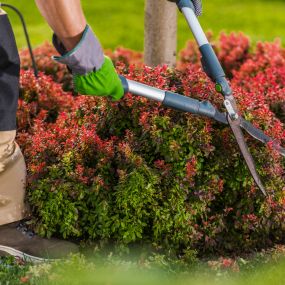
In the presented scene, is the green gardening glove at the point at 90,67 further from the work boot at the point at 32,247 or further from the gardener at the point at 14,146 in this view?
the work boot at the point at 32,247

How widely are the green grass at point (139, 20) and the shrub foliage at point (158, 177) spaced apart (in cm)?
392

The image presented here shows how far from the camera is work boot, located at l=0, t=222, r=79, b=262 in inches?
134

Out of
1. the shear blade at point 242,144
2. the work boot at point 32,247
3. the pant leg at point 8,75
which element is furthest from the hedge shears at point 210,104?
the work boot at point 32,247

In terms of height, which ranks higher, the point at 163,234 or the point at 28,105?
the point at 28,105

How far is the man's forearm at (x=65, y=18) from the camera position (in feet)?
9.20

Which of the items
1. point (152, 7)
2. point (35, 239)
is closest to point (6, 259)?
point (35, 239)

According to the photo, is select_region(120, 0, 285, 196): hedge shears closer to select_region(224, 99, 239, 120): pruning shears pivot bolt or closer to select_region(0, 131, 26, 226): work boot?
select_region(224, 99, 239, 120): pruning shears pivot bolt

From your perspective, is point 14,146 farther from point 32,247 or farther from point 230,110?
point 230,110

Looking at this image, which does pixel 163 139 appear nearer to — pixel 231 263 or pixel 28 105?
pixel 231 263

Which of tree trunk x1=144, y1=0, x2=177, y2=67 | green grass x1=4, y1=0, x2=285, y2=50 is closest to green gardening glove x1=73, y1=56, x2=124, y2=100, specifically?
tree trunk x1=144, y1=0, x2=177, y2=67

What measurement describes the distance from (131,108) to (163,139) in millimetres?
288

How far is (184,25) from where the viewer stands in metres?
8.45

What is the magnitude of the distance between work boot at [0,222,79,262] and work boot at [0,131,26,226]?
8 centimetres

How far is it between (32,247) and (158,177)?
695 millimetres
